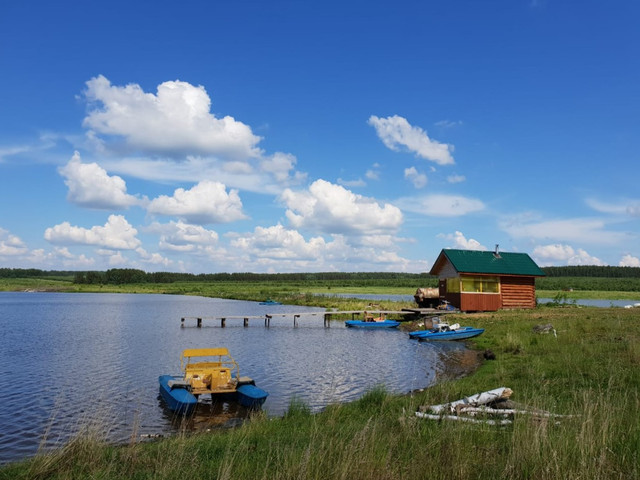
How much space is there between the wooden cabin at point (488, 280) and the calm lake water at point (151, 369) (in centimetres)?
732

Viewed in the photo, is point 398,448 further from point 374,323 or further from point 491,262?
point 491,262

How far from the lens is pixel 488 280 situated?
42938mm

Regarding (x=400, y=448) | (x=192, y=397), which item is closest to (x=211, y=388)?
(x=192, y=397)

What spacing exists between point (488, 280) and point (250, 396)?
32116 millimetres

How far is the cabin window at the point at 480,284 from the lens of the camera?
42469 mm

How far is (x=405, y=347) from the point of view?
31.1 metres

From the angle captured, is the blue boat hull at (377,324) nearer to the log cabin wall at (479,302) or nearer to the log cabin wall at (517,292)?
the log cabin wall at (479,302)

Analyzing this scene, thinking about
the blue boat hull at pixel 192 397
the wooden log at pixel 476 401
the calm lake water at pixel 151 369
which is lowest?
the calm lake water at pixel 151 369

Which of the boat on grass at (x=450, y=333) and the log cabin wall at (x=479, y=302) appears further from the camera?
the log cabin wall at (x=479, y=302)

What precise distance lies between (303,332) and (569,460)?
3586 cm

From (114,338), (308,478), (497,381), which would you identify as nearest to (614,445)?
(308,478)

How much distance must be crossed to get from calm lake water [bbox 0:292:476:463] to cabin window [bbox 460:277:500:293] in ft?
25.1

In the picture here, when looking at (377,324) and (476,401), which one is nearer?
(476,401)

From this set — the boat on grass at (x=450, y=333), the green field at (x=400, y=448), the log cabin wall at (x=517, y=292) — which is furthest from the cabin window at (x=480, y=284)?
the green field at (x=400, y=448)
